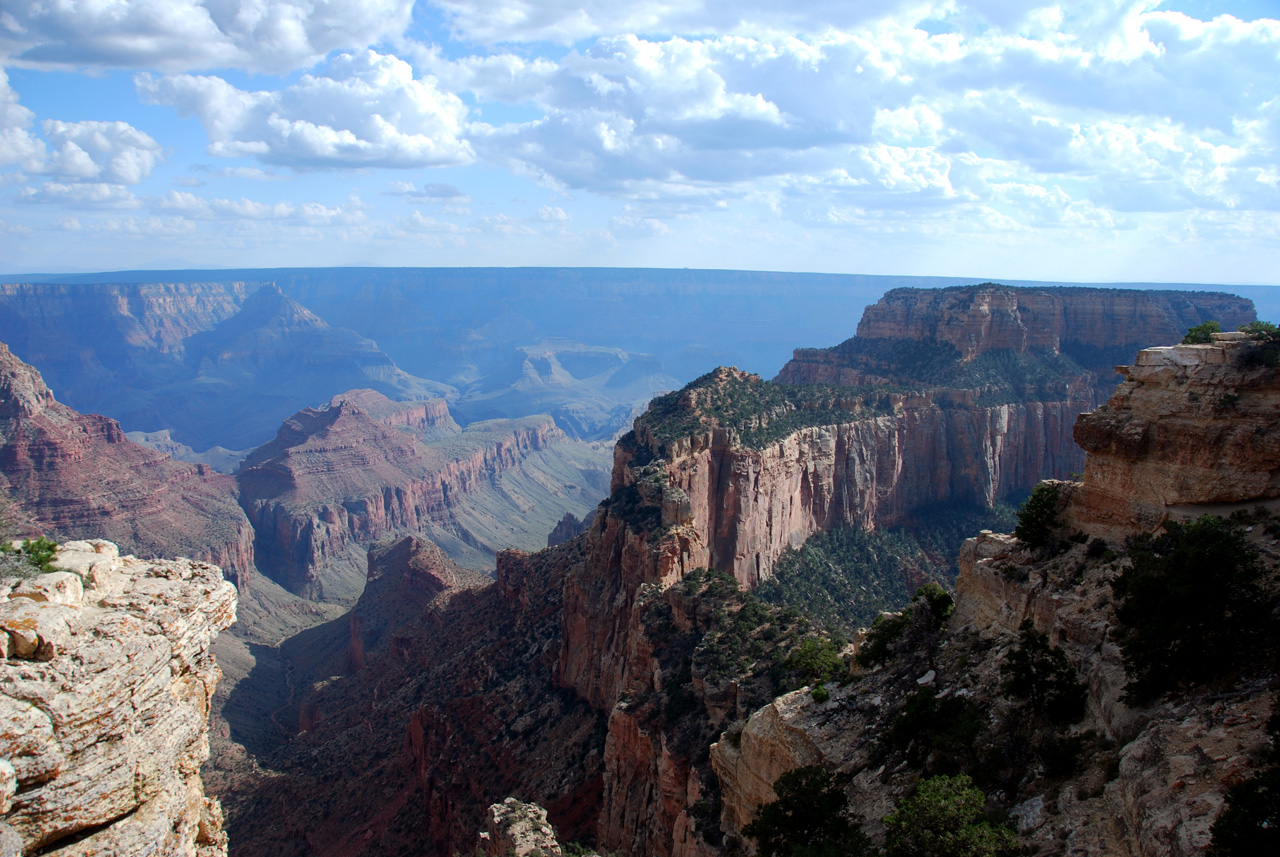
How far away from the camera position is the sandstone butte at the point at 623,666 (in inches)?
1224

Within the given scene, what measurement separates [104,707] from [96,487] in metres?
125

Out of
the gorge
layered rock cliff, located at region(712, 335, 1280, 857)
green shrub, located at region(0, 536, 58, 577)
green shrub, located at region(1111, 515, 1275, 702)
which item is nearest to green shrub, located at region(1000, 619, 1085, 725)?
layered rock cliff, located at region(712, 335, 1280, 857)

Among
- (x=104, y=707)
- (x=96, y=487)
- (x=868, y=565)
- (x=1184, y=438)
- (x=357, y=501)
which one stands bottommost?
(x=357, y=501)

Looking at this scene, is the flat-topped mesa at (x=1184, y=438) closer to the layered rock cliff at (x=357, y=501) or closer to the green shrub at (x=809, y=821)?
the green shrub at (x=809, y=821)

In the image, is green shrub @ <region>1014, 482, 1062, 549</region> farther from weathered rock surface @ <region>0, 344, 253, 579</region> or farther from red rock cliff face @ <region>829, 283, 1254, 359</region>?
weathered rock surface @ <region>0, 344, 253, 579</region>

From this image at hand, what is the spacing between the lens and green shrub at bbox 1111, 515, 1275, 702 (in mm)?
14531

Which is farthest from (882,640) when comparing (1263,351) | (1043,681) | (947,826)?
(1263,351)

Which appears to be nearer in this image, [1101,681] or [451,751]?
[1101,681]

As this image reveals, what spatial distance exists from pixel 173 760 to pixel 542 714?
30878 millimetres

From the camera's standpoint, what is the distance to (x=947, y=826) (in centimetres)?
1423

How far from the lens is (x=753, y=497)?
60000 millimetres

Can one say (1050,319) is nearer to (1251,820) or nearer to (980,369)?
(980,369)

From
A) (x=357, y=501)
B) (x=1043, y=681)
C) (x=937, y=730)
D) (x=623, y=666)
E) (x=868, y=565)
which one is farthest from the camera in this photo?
(x=357, y=501)

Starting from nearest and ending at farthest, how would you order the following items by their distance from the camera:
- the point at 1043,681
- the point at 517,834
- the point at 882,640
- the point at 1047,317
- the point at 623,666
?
the point at 1043,681, the point at 882,640, the point at 517,834, the point at 623,666, the point at 1047,317
